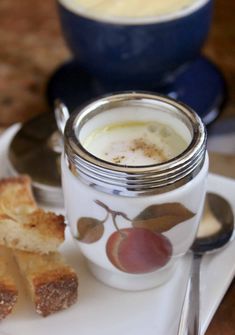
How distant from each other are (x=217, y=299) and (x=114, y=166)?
154 mm

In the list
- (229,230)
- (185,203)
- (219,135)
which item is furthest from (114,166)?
(219,135)

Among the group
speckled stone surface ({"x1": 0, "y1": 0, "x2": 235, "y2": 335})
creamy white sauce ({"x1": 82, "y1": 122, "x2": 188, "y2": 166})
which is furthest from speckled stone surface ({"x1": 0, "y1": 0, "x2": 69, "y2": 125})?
creamy white sauce ({"x1": 82, "y1": 122, "x2": 188, "y2": 166})

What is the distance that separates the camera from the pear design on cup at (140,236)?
1.82 ft

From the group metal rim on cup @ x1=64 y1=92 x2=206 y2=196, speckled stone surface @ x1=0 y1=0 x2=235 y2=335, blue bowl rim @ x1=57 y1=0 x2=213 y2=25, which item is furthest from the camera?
speckled stone surface @ x1=0 y1=0 x2=235 y2=335

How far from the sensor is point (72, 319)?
1.93 ft

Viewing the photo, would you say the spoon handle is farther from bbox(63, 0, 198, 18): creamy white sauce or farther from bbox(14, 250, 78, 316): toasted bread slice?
bbox(63, 0, 198, 18): creamy white sauce

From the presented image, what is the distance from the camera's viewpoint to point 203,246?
65 cm

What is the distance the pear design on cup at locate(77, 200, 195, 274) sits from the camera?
55 centimetres

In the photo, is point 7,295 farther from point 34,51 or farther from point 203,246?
point 34,51

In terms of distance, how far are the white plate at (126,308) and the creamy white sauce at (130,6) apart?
0.31 metres

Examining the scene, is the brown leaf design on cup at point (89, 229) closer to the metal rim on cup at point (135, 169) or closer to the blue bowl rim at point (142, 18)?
the metal rim on cup at point (135, 169)

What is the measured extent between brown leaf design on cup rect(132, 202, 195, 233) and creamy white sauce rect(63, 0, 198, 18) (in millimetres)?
320

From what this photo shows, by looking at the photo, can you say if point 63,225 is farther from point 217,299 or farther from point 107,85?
point 107,85

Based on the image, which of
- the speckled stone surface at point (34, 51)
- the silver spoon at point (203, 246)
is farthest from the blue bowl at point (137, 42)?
the silver spoon at point (203, 246)
